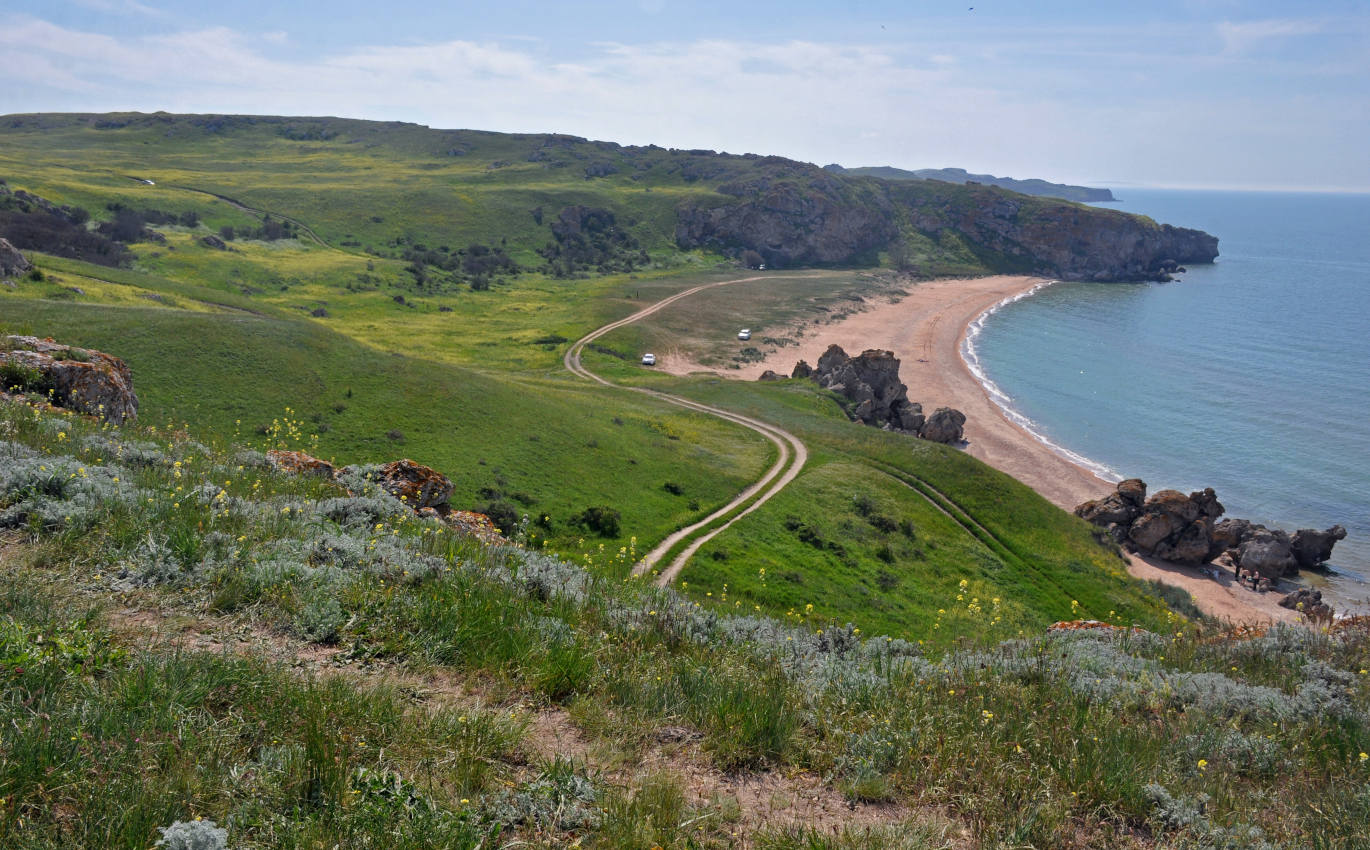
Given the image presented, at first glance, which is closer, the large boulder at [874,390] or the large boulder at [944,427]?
the large boulder at [944,427]

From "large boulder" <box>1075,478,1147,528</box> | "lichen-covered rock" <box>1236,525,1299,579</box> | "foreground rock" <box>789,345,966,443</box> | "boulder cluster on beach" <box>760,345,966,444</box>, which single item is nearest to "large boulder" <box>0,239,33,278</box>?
"boulder cluster on beach" <box>760,345,966,444</box>

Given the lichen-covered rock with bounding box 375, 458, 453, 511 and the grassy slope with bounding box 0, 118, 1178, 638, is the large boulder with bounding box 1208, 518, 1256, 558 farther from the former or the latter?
the lichen-covered rock with bounding box 375, 458, 453, 511

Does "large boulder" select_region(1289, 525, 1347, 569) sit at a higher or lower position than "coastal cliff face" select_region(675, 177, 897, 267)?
lower

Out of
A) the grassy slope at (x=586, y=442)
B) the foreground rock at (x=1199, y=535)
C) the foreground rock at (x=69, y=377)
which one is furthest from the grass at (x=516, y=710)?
the foreground rock at (x=1199, y=535)

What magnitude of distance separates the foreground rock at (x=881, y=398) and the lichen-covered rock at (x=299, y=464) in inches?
2257

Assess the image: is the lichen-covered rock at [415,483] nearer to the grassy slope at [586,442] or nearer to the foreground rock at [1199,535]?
the grassy slope at [586,442]

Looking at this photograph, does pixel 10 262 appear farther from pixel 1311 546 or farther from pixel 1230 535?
pixel 1311 546

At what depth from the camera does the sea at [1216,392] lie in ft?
210

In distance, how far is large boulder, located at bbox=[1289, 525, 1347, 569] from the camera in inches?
2063

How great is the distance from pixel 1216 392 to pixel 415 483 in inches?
4049

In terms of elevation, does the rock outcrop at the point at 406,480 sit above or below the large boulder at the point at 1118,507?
above

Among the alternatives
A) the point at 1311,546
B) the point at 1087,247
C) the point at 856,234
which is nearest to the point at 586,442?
the point at 1311,546

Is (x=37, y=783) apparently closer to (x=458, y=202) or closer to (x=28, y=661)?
(x=28, y=661)

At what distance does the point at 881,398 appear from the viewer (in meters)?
75.9
